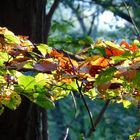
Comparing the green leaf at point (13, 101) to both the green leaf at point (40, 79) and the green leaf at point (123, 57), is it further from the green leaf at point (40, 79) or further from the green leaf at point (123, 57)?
the green leaf at point (123, 57)

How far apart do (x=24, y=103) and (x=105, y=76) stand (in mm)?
722

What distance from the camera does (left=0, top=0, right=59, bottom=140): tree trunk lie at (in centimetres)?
143

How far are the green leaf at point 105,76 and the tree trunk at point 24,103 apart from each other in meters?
0.70

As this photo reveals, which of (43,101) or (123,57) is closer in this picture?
(123,57)

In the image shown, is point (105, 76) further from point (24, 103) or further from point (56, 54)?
point (24, 103)

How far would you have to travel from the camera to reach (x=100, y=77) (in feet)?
2.58

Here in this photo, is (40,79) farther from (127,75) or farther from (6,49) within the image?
(127,75)

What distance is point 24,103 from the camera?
1.46m

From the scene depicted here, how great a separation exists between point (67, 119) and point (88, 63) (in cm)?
1267

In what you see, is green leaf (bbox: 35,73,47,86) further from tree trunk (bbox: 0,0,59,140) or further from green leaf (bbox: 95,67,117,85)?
tree trunk (bbox: 0,0,59,140)

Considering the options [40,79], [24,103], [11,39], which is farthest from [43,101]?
[24,103]

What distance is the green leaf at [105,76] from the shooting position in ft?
2.52

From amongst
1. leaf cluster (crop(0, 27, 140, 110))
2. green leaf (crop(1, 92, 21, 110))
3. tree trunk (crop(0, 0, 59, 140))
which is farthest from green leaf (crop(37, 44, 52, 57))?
tree trunk (crop(0, 0, 59, 140))

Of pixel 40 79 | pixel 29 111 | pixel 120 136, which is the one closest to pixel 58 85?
pixel 40 79
